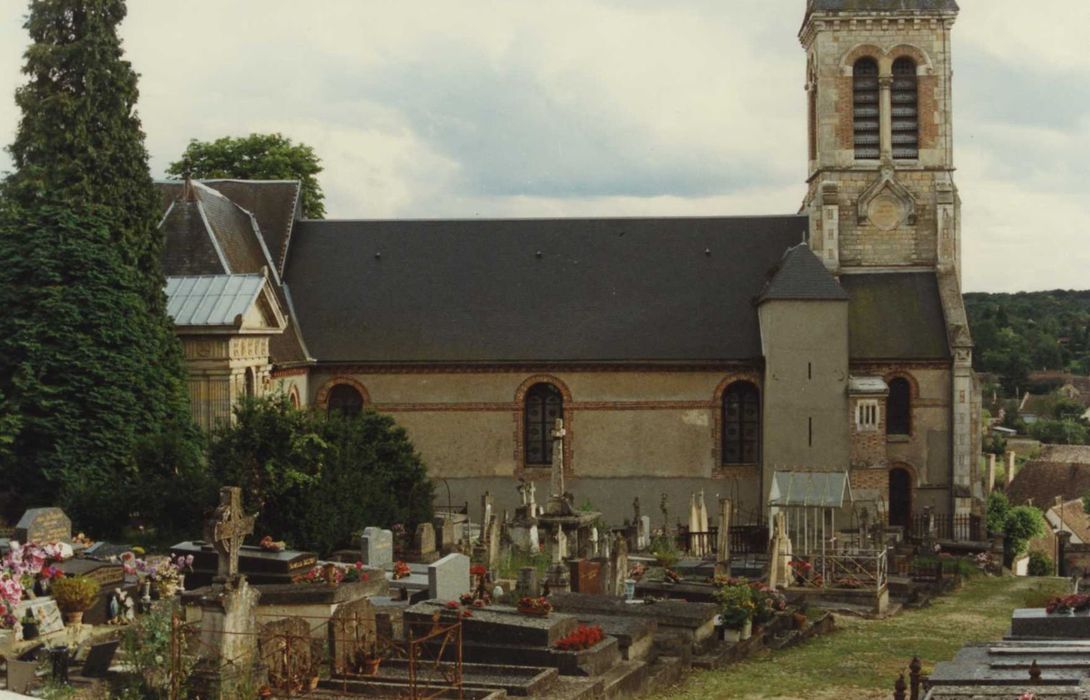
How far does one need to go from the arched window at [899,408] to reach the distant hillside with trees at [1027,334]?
8670 centimetres

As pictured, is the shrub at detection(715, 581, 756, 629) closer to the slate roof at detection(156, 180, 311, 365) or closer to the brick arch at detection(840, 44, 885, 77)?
the slate roof at detection(156, 180, 311, 365)

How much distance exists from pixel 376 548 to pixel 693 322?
1507 cm

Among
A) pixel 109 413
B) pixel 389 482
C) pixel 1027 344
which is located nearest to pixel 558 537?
pixel 389 482

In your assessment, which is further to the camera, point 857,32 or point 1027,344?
point 1027,344

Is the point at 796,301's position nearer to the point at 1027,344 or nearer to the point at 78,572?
the point at 78,572

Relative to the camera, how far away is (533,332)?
35.4 meters

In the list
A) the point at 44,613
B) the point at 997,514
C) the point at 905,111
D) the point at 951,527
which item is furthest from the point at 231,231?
the point at 997,514

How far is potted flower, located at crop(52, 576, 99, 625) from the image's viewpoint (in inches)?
659

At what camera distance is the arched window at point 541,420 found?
1384 inches

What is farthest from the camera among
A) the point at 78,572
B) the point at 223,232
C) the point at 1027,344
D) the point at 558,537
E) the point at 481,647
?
the point at 1027,344

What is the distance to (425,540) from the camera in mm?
25688

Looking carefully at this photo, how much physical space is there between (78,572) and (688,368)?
1960 centimetres

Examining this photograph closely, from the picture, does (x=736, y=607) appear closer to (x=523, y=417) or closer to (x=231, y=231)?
(x=523, y=417)

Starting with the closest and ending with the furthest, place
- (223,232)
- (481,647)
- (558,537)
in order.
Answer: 1. (481,647)
2. (558,537)
3. (223,232)
